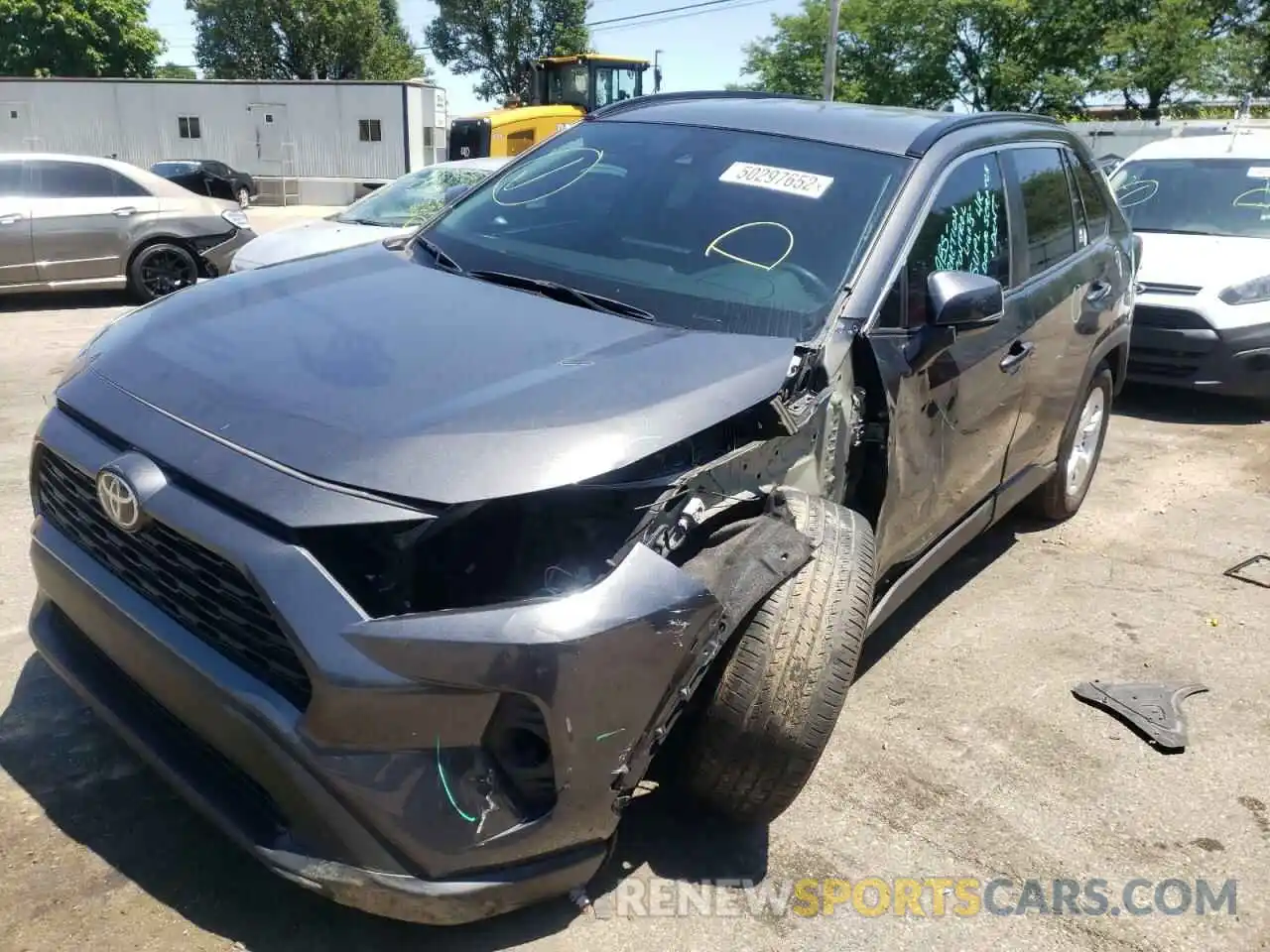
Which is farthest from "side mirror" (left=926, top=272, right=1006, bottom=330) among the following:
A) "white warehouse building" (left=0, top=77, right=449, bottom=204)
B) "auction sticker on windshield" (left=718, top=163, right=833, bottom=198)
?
"white warehouse building" (left=0, top=77, right=449, bottom=204)

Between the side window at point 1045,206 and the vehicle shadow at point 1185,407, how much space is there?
3.40 m

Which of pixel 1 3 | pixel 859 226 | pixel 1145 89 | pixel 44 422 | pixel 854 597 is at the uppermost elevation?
pixel 1 3

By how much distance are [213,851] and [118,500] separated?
3.05 feet

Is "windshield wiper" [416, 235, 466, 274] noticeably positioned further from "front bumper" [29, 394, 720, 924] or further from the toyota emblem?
the toyota emblem

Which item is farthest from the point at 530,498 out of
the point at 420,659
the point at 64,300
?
the point at 64,300

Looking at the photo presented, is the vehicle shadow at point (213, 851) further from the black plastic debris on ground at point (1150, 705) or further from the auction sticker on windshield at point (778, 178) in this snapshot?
the auction sticker on windshield at point (778, 178)

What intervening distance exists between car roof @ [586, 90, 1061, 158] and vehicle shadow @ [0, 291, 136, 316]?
8.13 meters

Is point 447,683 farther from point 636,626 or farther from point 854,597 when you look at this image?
point 854,597

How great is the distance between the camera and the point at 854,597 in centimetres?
263

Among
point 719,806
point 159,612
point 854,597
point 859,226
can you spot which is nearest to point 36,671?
point 159,612

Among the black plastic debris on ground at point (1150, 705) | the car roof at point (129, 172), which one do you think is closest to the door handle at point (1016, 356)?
the black plastic debris on ground at point (1150, 705)

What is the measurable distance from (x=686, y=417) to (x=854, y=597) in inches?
27.2

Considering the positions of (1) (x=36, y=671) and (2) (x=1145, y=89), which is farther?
(2) (x=1145, y=89)

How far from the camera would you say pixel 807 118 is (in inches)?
145
